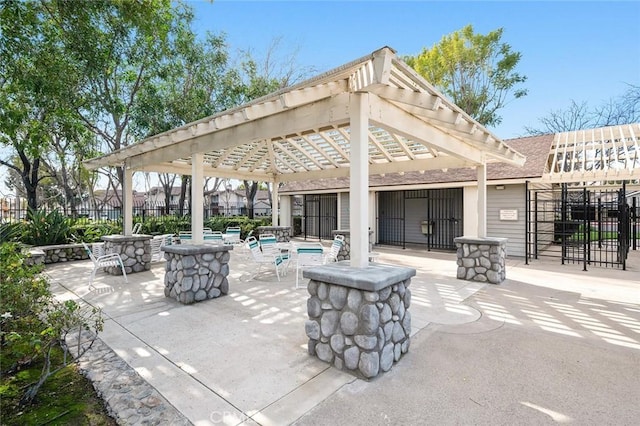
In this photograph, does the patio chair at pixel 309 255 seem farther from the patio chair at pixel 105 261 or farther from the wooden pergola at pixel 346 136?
the patio chair at pixel 105 261

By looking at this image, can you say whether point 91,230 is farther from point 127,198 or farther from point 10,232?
point 127,198

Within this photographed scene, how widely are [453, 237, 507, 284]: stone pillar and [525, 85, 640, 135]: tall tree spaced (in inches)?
537

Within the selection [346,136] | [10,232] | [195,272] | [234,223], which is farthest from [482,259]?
[234,223]

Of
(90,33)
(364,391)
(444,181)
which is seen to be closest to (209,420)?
(364,391)

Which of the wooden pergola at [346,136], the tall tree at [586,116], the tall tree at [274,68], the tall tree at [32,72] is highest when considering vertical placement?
the tall tree at [274,68]

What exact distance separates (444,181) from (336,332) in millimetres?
9170

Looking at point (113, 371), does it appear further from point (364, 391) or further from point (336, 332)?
point (364, 391)

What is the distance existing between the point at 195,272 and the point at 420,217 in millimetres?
11468

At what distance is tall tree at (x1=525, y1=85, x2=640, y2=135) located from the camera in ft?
52.3

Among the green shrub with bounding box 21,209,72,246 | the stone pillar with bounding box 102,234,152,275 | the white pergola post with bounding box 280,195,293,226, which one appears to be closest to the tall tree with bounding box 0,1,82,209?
the green shrub with bounding box 21,209,72,246

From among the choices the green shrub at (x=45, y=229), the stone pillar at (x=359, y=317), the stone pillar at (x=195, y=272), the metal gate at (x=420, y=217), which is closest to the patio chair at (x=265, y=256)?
the stone pillar at (x=195, y=272)

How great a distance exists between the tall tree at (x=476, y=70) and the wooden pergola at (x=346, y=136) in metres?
14.3

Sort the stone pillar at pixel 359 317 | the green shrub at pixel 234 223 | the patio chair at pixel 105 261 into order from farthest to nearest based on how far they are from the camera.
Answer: the green shrub at pixel 234 223
the patio chair at pixel 105 261
the stone pillar at pixel 359 317

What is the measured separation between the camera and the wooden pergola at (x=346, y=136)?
329cm
